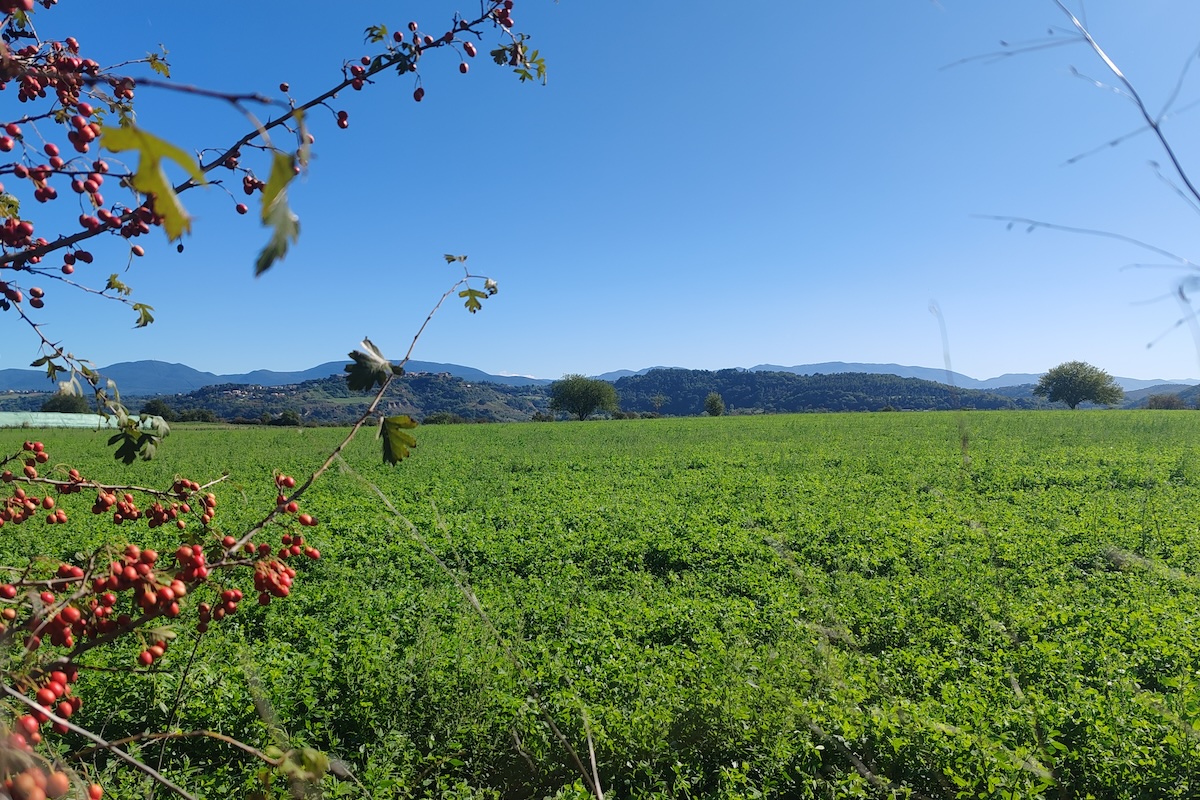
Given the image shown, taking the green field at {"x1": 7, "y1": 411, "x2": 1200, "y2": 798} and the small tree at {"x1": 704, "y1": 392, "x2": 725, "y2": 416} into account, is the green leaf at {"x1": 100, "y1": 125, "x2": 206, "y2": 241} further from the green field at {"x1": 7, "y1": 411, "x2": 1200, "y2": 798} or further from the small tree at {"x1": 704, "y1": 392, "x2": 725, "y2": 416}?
the small tree at {"x1": 704, "y1": 392, "x2": 725, "y2": 416}

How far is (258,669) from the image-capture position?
577 centimetres

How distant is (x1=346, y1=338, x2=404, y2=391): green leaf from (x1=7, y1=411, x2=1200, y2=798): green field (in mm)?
370

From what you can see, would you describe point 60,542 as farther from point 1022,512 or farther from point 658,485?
point 1022,512

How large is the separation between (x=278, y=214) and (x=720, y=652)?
650cm

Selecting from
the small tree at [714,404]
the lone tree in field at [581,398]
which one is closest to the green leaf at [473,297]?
the small tree at [714,404]

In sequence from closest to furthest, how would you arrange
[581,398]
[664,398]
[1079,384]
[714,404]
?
[1079,384], [714,404], [581,398], [664,398]

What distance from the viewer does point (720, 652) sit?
628 centimetres

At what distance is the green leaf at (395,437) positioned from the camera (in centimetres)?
154

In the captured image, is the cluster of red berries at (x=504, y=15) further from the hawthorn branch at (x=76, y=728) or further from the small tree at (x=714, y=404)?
the small tree at (x=714, y=404)

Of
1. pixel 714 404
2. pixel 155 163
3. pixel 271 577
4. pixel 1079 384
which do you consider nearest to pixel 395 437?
pixel 271 577

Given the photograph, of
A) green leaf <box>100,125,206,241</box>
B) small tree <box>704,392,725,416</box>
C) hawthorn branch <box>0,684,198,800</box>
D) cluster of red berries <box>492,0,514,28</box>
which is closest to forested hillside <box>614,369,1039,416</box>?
small tree <box>704,392,725,416</box>

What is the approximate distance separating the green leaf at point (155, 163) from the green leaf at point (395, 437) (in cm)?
114

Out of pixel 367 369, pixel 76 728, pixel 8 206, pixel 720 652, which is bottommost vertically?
pixel 720 652

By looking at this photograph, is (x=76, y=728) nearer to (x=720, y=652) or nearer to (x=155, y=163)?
(x=155, y=163)
